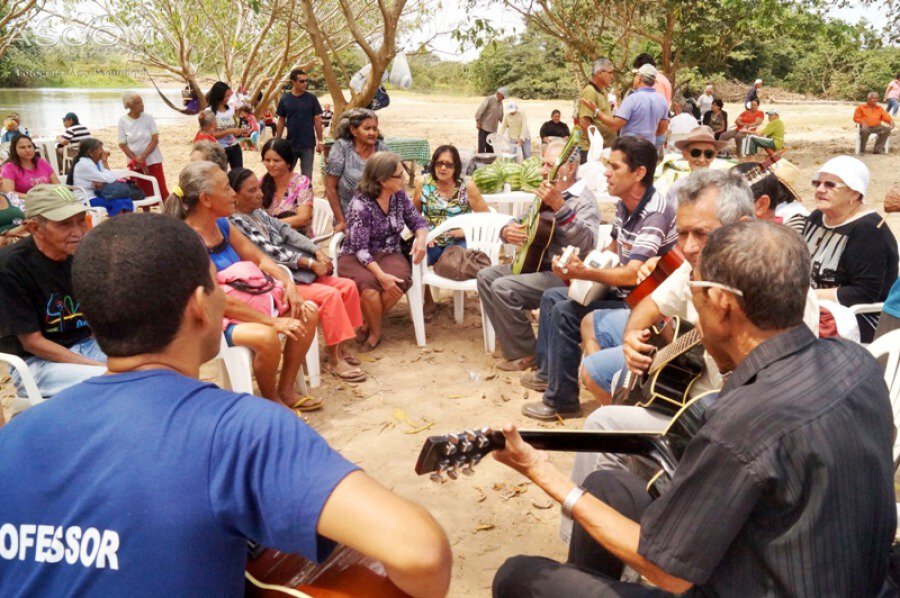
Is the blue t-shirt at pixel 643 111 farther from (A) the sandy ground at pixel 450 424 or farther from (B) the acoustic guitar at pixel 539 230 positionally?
(B) the acoustic guitar at pixel 539 230

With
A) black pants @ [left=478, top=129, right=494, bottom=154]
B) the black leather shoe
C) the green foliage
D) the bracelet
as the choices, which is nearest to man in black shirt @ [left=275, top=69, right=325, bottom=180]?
black pants @ [left=478, top=129, right=494, bottom=154]

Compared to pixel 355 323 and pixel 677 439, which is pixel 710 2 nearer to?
pixel 355 323

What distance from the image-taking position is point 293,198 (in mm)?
6113

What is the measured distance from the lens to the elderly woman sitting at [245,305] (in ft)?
13.9

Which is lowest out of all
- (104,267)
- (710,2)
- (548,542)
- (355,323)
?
(548,542)

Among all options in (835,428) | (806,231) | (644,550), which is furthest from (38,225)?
(806,231)

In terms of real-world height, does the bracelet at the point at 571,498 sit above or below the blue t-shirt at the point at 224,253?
below

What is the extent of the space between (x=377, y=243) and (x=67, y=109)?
3754cm

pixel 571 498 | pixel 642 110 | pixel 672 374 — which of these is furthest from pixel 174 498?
pixel 642 110

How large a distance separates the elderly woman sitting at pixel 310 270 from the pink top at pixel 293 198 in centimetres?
80

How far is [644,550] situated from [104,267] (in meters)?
1.36

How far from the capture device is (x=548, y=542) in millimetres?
3346

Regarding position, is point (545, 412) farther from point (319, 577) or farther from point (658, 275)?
point (319, 577)

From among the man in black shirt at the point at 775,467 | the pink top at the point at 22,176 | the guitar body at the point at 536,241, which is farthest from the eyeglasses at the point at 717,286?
the pink top at the point at 22,176
